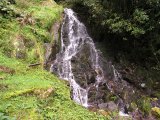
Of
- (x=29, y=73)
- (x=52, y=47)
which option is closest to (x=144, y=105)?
(x=52, y=47)

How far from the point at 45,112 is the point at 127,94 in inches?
226

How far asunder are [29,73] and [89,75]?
11.2 feet

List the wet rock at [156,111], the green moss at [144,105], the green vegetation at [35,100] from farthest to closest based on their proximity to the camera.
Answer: the green moss at [144,105], the wet rock at [156,111], the green vegetation at [35,100]

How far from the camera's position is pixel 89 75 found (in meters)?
14.2

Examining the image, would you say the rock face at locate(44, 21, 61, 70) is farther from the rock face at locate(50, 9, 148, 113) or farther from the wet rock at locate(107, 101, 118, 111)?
the wet rock at locate(107, 101, 118, 111)

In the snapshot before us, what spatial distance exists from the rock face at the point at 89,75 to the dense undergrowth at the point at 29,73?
1303mm

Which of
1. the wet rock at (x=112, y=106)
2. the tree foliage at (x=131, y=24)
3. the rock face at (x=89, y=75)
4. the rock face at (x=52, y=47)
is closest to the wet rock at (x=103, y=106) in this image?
the rock face at (x=89, y=75)

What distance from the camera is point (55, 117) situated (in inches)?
368

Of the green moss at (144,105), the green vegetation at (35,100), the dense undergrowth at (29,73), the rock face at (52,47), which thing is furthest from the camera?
the rock face at (52,47)

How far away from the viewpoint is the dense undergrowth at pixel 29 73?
9.40 metres

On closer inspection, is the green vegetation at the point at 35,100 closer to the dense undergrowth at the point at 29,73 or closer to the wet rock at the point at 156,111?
the dense undergrowth at the point at 29,73

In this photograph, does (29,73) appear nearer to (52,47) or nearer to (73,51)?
(52,47)

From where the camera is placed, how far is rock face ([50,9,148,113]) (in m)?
13.3

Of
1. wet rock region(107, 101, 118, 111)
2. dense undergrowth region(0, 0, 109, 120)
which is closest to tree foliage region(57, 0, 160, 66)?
dense undergrowth region(0, 0, 109, 120)
